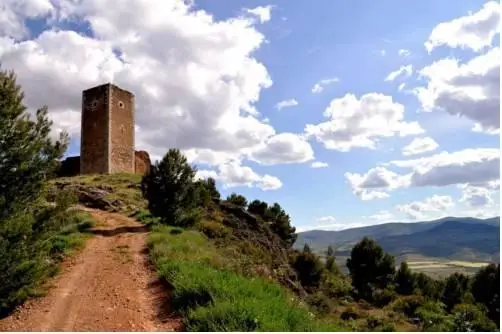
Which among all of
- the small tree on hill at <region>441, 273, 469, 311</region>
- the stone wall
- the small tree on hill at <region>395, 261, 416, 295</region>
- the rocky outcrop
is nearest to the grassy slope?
the rocky outcrop

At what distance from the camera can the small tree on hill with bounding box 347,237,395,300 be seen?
53.9m

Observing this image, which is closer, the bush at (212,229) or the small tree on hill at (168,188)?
the small tree on hill at (168,188)

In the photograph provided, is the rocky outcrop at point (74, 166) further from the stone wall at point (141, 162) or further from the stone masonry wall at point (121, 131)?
the stone masonry wall at point (121, 131)

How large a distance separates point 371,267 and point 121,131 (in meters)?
34.5

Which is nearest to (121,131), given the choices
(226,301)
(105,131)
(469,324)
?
(105,131)

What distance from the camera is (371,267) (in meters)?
54.0

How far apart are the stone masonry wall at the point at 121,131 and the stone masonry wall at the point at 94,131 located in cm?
56

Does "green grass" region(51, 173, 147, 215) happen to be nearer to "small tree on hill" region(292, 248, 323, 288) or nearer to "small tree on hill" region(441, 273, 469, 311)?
"small tree on hill" region(292, 248, 323, 288)

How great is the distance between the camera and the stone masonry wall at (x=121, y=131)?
36.2 m

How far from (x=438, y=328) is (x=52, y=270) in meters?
12.1

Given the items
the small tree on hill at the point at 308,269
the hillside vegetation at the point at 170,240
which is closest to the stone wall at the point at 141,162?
the hillside vegetation at the point at 170,240

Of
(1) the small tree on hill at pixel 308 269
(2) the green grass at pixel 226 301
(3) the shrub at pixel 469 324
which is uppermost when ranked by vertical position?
(2) the green grass at pixel 226 301

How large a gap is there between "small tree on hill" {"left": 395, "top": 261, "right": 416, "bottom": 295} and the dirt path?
50256 millimetres

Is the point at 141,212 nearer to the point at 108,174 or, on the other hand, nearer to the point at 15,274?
the point at 108,174
